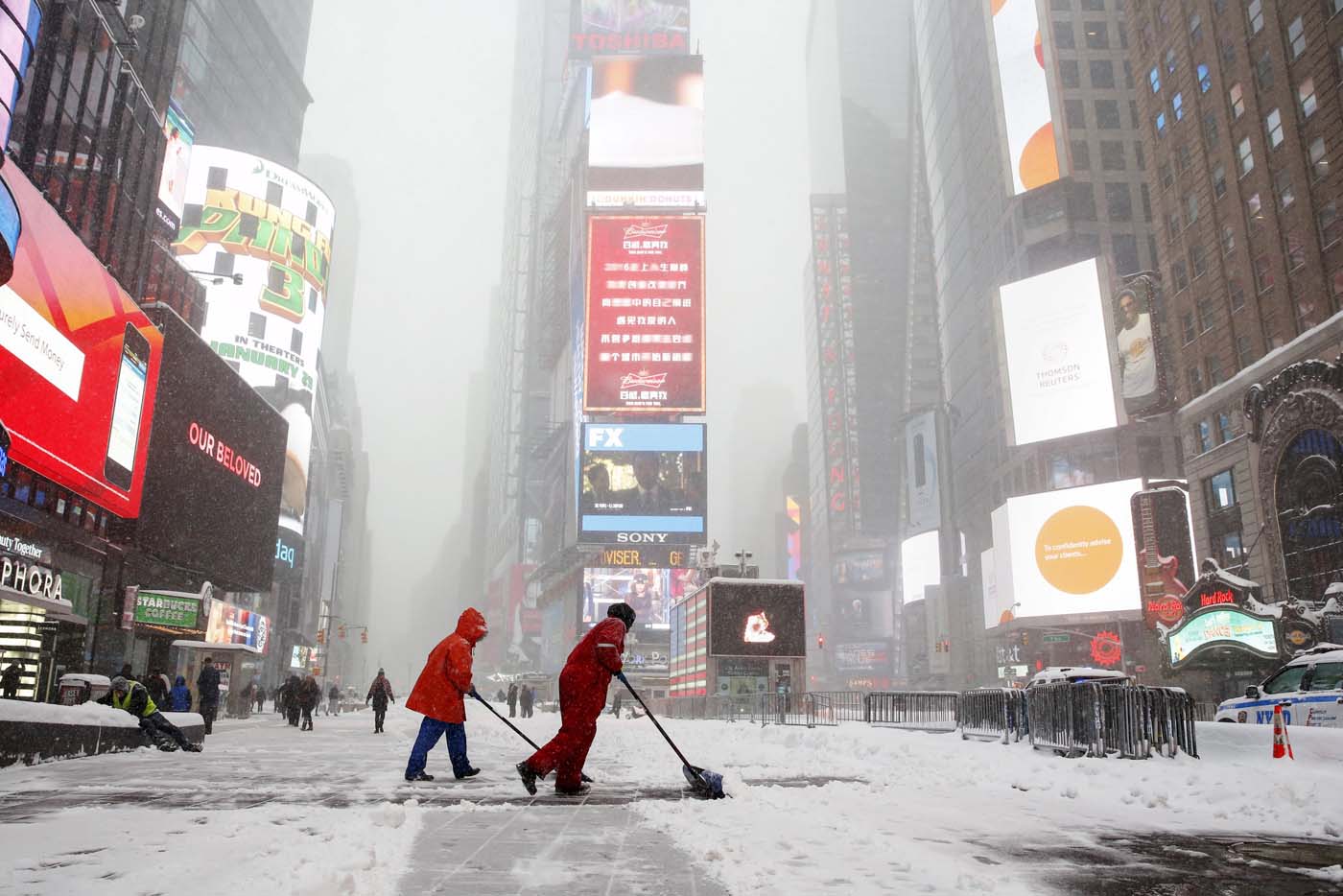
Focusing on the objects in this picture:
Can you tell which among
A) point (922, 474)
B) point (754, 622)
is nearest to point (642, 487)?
point (922, 474)

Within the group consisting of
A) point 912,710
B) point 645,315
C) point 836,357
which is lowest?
point 912,710

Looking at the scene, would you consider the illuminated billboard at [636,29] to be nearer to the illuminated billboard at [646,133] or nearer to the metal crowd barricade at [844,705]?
the illuminated billboard at [646,133]

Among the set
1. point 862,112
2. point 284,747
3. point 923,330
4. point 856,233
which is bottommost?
point 284,747

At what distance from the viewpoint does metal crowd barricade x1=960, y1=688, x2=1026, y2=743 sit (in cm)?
1698

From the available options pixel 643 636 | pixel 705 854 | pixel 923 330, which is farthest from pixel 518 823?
pixel 923 330

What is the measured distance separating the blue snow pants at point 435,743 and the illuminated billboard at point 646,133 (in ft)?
290

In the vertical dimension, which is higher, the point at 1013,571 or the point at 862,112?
the point at 862,112

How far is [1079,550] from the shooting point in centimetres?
6669

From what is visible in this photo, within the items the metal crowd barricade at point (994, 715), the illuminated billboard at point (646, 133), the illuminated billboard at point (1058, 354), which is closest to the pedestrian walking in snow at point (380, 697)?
the metal crowd barricade at point (994, 715)

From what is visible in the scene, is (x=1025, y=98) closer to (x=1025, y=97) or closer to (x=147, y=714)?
(x=1025, y=97)

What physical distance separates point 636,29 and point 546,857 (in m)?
139

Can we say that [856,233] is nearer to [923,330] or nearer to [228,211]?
[923,330]

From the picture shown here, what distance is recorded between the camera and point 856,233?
7131 inches

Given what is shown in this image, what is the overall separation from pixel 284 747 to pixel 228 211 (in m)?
49.6
